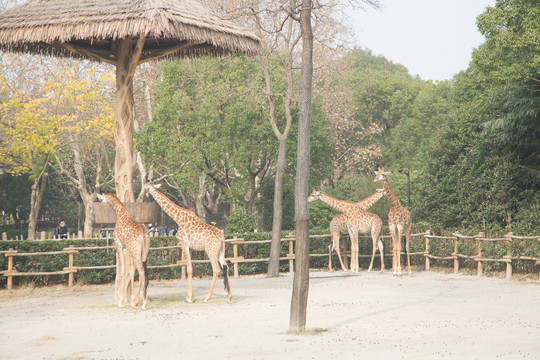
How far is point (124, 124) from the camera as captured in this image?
45.5 ft

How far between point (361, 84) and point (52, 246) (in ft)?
118

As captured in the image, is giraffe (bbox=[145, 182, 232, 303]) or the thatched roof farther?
giraffe (bbox=[145, 182, 232, 303])

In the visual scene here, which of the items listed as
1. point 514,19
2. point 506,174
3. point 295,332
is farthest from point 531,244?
point 295,332

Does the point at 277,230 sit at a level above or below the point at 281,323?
above

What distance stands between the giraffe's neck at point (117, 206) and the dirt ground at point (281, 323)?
6.41ft

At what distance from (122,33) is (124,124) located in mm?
2415

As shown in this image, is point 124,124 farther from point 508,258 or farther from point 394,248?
point 508,258

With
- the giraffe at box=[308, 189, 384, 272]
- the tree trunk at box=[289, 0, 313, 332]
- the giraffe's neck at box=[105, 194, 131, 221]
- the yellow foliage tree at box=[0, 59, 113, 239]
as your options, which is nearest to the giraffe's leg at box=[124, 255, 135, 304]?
the giraffe's neck at box=[105, 194, 131, 221]

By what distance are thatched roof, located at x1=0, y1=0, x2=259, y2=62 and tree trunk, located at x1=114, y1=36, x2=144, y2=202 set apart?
0.56 metres

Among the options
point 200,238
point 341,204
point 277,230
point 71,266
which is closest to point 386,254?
point 341,204

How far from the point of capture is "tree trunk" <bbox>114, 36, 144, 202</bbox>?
1387 centimetres

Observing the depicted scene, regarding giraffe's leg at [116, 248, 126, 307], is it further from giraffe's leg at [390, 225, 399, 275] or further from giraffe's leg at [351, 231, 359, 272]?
giraffe's leg at [390, 225, 399, 275]

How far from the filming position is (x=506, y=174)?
20547 millimetres

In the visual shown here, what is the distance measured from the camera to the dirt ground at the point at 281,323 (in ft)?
27.8
